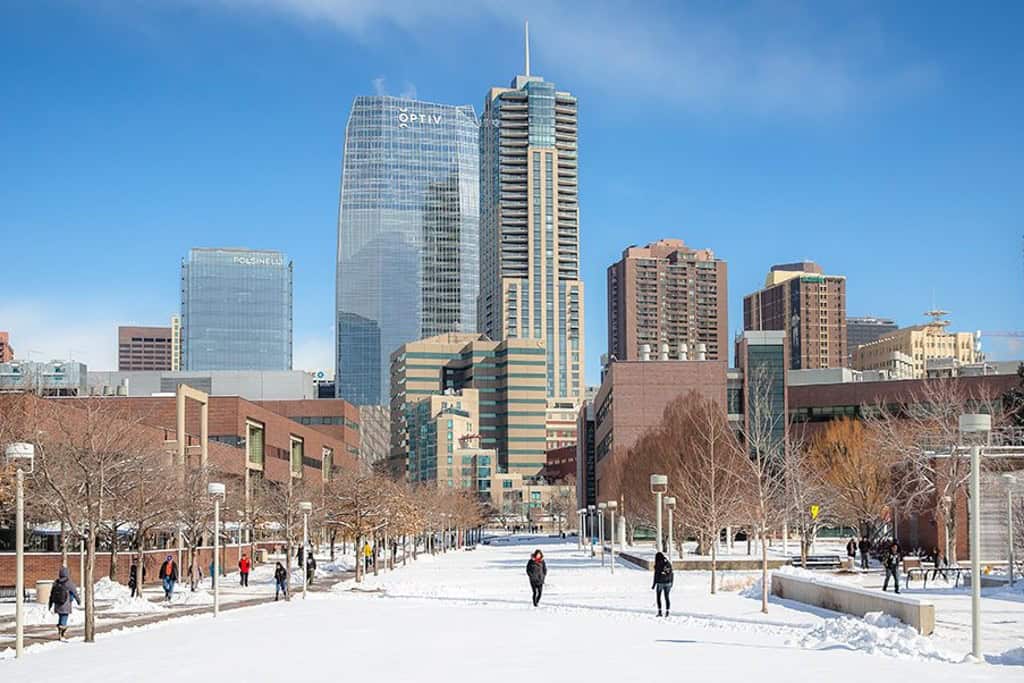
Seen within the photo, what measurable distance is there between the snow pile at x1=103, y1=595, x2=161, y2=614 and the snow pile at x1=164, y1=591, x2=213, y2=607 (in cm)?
221

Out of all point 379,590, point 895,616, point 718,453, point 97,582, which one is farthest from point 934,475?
point 97,582

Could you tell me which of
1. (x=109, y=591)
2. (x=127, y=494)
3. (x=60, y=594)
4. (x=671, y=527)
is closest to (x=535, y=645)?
(x=60, y=594)

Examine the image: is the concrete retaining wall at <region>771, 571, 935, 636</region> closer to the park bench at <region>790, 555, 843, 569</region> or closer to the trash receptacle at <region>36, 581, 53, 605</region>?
the park bench at <region>790, 555, 843, 569</region>

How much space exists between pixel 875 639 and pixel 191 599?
2888 centimetres

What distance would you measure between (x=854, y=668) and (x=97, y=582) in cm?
3685

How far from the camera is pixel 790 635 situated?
89.7ft

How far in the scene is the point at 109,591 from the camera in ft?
158

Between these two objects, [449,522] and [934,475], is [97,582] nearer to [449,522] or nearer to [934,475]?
[934,475]

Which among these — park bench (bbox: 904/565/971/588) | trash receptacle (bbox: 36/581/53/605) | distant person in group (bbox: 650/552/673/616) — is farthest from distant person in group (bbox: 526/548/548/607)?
trash receptacle (bbox: 36/581/53/605)

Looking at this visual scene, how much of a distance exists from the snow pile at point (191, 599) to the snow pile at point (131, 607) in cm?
221

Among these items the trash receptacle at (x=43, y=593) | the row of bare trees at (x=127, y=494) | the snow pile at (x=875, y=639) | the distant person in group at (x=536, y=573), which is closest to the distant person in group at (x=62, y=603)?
the row of bare trees at (x=127, y=494)

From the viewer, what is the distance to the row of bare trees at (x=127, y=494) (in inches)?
1348

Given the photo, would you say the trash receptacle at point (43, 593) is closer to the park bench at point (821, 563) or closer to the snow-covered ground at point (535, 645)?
the snow-covered ground at point (535, 645)

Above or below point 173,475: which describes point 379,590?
below
